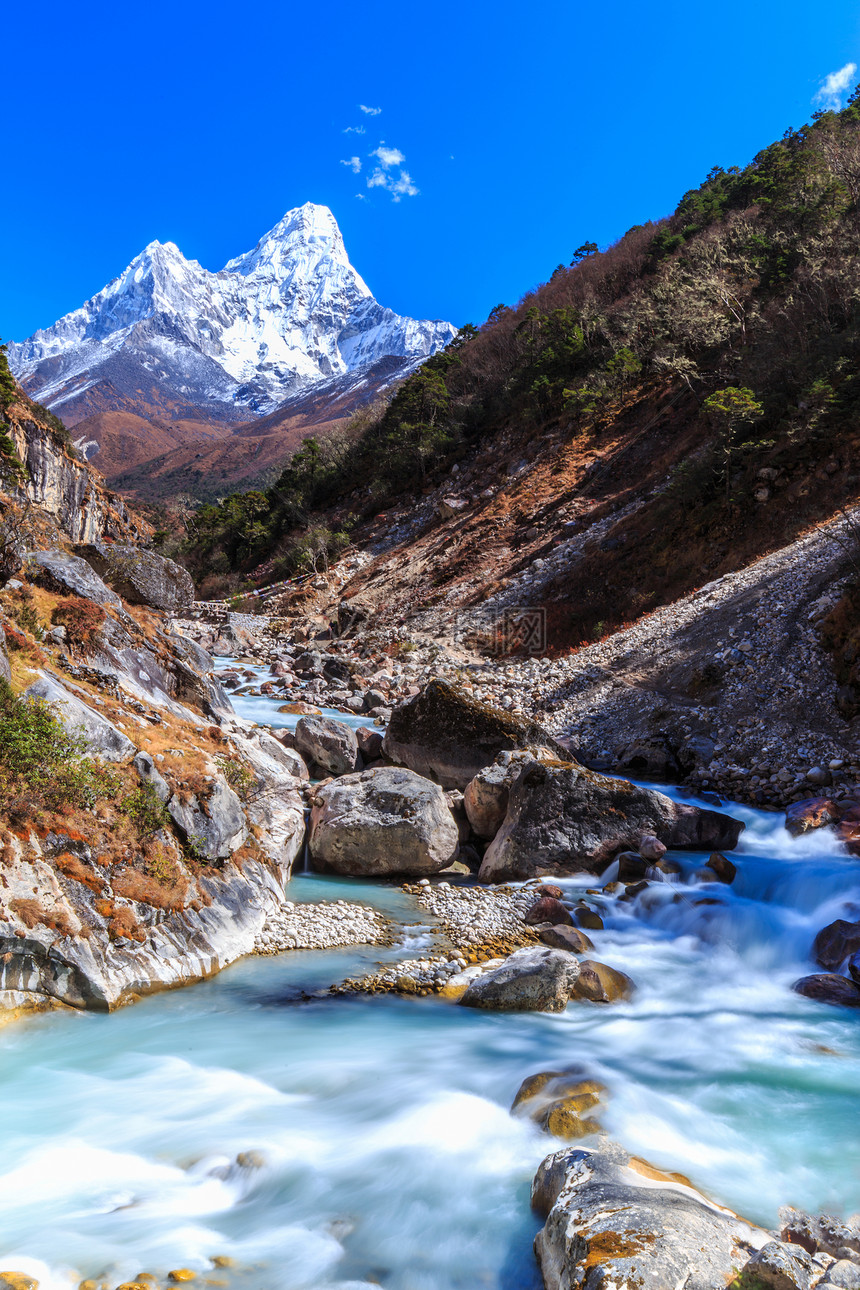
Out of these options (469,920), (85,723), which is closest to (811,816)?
(469,920)

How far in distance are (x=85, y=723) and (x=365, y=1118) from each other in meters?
5.22

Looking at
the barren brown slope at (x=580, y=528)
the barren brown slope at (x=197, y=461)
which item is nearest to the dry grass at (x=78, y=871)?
the barren brown slope at (x=580, y=528)

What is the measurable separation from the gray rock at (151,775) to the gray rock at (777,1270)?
6.73 meters

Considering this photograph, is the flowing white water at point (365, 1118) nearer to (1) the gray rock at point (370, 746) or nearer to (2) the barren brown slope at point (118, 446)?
(1) the gray rock at point (370, 746)

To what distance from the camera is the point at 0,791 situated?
665 centimetres

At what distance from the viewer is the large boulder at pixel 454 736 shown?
1302cm

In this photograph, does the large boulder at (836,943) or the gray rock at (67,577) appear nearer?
the large boulder at (836,943)

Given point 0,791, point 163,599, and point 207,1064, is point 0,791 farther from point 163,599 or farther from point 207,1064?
point 163,599

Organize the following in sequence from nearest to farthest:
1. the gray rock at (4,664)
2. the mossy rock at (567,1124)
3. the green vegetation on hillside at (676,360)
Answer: the mossy rock at (567,1124) → the gray rock at (4,664) → the green vegetation on hillside at (676,360)

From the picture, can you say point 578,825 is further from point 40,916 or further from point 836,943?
point 40,916

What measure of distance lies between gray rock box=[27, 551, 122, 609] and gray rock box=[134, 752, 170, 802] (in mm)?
4093

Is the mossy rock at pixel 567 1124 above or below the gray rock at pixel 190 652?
below

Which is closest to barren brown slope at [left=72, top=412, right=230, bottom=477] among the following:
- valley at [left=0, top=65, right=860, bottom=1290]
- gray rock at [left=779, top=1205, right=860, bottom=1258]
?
valley at [left=0, top=65, right=860, bottom=1290]

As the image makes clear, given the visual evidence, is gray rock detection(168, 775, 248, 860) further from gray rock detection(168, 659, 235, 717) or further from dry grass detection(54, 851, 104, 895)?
gray rock detection(168, 659, 235, 717)
